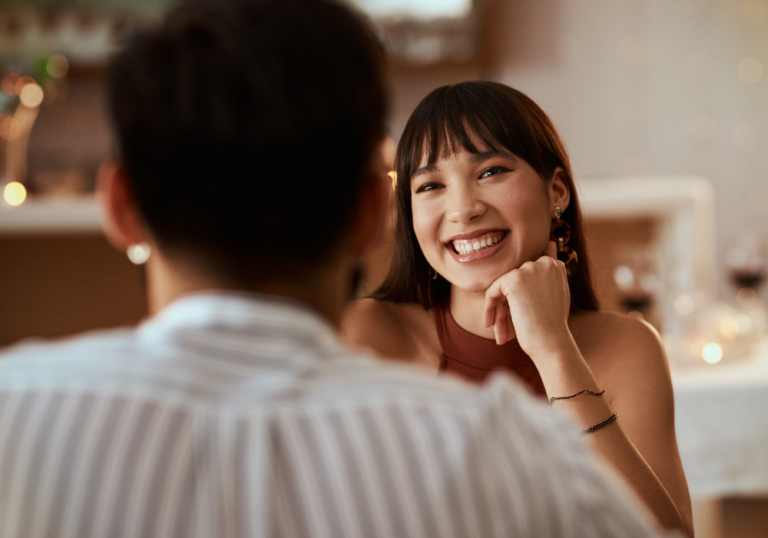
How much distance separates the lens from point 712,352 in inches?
77.5

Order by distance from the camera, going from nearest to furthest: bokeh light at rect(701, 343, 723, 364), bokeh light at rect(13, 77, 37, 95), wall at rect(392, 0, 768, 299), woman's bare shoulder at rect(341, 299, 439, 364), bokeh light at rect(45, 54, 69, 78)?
woman's bare shoulder at rect(341, 299, 439, 364), bokeh light at rect(701, 343, 723, 364), bokeh light at rect(13, 77, 37, 95), bokeh light at rect(45, 54, 69, 78), wall at rect(392, 0, 768, 299)

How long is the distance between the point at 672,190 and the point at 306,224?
2513 millimetres

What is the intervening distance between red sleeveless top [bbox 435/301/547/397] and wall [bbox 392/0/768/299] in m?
2.41

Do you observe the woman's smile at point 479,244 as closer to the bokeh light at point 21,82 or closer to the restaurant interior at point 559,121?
the restaurant interior at point 559,121

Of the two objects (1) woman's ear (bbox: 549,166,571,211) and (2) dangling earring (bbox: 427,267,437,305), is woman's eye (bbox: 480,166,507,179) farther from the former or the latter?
(2) dangling earring (bbox: 427,267,437,305)

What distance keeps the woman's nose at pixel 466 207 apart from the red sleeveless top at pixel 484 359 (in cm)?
21

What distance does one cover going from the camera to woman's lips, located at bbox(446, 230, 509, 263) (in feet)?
3.52

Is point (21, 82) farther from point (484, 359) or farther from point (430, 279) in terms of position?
point (484, 359)

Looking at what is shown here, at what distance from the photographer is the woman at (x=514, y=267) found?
98 cm

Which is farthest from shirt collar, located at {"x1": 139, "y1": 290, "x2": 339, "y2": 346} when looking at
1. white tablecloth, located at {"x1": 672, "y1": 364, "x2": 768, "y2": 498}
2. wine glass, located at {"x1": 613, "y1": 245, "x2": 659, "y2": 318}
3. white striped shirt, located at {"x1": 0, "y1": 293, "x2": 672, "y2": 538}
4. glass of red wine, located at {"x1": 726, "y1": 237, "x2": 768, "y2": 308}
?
glass of red wine, located at {"x1": 726, "y1": 237, "x2": 768, "y2": 308}

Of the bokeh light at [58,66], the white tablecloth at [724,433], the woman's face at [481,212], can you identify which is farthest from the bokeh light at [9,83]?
the white tablecloth at [724,433]

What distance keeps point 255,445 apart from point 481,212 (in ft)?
2.32

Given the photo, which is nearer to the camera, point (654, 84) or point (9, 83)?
point (9, 83)

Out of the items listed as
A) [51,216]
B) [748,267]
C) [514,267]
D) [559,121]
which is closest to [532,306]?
[514,267]
